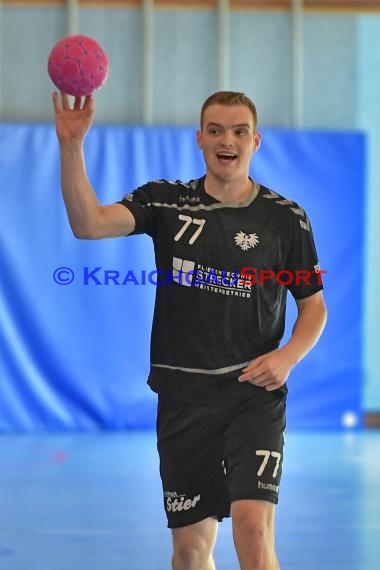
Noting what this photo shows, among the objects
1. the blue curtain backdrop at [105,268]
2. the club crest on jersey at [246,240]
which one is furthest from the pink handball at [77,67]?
the blue curtain backdrop at [105,268]

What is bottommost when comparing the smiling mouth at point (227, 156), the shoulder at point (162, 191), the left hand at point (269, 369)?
the left hand at point (269, 369)

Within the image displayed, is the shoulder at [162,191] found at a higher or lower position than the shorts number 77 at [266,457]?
higher

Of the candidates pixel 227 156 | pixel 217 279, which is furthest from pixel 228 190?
pixel 217 279

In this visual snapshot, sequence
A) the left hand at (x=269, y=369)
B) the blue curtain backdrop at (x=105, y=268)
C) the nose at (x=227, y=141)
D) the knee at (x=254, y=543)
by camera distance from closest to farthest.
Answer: the knee at (x=254, y=543) → the left hand at (x=269, y=369) → the nose at (x=227, y=141) → the blue curtain backdrop at (x=105, y=268)

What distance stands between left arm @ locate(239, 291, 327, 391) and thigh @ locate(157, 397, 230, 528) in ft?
0.69

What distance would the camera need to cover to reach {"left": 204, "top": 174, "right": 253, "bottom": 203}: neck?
3396 mm

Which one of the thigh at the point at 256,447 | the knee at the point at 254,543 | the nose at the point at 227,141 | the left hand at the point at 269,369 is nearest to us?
the knee at the point at 254,543

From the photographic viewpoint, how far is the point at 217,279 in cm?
329

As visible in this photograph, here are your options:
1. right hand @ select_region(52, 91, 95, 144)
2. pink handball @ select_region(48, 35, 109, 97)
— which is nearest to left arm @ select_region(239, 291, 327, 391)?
right hand @ select_region(52, 91, 95, 144)

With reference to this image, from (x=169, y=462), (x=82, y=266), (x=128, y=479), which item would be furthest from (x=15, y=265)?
(x=169, y=462)

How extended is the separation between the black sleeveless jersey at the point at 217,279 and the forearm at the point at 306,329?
51 millimetres

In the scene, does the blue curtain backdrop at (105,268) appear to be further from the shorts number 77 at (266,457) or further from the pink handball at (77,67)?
the shorts number 77 at (266,457)

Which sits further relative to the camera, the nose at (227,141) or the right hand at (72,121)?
the nose at (227,141)

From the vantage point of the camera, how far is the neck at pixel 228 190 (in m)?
3.40
